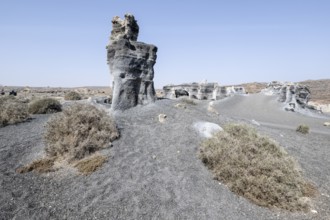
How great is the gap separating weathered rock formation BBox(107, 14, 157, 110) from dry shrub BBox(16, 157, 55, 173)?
638 centimetres

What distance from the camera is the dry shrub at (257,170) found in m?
7.66

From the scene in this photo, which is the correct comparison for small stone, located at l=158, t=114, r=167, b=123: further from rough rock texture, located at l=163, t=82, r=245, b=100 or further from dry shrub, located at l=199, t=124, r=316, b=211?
rough rock texture, located at l=163, t=82, r=245, b=100

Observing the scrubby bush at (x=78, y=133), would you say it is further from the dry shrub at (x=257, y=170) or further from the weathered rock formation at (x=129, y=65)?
the weathered rock formation at (x=129, y=65)

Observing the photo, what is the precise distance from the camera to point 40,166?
8.89 m

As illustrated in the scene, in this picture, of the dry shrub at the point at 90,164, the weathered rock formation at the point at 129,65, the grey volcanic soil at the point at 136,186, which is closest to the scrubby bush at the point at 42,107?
the weathered rock formation at the point at 129,65

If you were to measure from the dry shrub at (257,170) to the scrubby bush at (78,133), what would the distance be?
3.98 metres

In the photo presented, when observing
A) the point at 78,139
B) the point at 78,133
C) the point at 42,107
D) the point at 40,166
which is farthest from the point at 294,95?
the point at 40,166

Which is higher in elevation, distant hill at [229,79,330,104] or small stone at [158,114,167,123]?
small stone at [158,114,167,123]

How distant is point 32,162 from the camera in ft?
29.8

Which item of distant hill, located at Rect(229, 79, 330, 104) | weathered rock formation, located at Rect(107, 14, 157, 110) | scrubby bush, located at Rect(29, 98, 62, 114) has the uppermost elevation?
weathered rock formation, located at Rect(107, 14, 157, 110)

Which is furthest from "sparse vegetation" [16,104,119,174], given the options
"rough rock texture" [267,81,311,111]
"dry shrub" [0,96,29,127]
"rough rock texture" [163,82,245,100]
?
"rough rock texture" [163,82,245,100]

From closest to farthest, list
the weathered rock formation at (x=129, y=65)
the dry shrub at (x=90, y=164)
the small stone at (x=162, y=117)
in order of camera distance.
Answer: the dry shrub at (x=90, y=164), the small stone at (x=162, y=117), the weathered rock formation at (x=129, y=65)

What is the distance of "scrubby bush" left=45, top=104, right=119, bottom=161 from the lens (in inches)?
380

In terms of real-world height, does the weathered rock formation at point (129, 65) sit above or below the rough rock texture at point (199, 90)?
above
